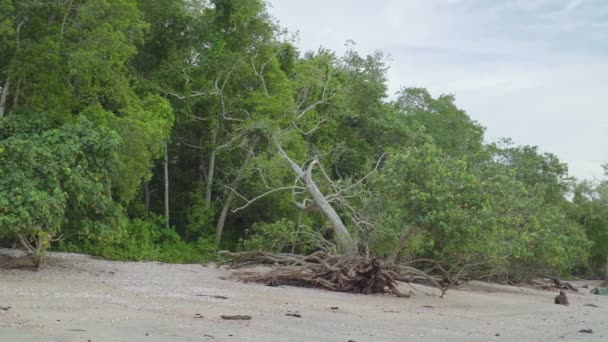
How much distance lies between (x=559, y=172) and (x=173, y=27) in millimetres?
19081

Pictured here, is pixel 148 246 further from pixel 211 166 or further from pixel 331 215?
pixel 331 215

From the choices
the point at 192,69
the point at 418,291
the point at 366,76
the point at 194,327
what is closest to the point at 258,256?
the point at 418,291

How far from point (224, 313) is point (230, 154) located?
774 inches

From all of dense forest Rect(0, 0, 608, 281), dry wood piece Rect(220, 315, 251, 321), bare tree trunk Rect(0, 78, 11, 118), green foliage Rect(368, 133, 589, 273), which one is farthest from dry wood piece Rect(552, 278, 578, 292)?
bare tree trunk Rect(0, 78, 11, 118)

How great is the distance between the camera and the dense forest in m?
14.8

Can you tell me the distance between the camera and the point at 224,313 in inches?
374

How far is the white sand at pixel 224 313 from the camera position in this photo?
7406 millimetres

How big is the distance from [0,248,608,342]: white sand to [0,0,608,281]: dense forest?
5.25ft

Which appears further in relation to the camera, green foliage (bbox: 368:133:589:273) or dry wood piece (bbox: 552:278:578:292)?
dry wood piece (bbox: 552:278:578:292)

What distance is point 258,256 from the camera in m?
20.4

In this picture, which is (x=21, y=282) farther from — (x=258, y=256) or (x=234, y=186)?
(x=234, y=186)

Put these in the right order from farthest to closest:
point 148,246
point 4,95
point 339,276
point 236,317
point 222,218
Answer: point 222,218, point 148,246, point 4,95, point 339,276, point 236,317

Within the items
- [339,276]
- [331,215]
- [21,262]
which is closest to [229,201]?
[331,215]

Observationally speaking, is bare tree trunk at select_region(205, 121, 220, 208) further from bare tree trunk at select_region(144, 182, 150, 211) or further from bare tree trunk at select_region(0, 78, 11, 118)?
bare tree trunk at select_region(0, 78, 11, 118)
